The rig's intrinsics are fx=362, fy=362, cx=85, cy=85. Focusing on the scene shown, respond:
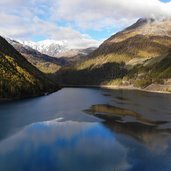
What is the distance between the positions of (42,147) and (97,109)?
72155 millimetres

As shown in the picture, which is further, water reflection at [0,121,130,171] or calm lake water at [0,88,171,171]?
calm lake water at [0,88,171,171]

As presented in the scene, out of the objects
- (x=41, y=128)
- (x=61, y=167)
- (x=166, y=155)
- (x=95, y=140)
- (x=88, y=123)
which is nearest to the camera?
(x=61, y=167)

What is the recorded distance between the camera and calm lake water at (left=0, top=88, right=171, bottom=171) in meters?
60.5

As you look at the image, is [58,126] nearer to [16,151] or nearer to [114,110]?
[16,151]

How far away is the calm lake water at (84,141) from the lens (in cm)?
6047

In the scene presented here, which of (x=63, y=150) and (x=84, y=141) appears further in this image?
(x=84, y=141)

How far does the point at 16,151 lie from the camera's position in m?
68.6

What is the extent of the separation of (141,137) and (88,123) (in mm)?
24392

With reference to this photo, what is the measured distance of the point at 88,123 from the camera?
344 feet

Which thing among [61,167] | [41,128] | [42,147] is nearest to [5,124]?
[41,128]

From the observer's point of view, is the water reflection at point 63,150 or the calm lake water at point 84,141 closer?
the water reflection at point 63,150

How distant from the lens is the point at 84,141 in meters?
78.0

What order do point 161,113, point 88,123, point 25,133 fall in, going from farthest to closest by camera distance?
1. point 161,113
2. point 88,123
3. point 25,133

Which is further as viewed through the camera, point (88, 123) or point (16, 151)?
point (88, 123)
